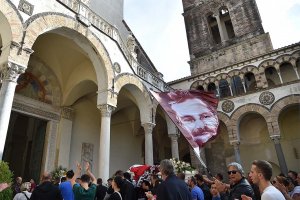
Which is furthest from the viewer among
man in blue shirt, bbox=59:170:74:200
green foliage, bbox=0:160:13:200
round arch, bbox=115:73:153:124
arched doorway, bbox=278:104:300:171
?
arched doorway, bbox=278:104:300:171

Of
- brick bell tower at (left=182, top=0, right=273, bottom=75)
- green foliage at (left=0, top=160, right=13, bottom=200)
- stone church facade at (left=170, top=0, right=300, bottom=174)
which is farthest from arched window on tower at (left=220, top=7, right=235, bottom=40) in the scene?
green foliage at (left=0, top=160, right=13, bottom=200)

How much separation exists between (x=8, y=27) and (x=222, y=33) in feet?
60.7

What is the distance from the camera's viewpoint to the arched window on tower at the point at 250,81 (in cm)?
1677

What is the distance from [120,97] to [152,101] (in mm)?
2429

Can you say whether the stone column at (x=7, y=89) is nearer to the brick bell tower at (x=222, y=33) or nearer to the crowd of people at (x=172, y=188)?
the crowd of people at (x=172, y=188)

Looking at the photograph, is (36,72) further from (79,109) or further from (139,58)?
(139,58)

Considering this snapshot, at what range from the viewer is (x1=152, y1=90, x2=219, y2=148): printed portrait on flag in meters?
7.24

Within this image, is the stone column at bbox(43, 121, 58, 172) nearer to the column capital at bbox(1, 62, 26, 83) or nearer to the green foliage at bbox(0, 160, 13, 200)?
the column capital at bbox(1, 62, 26, 83)

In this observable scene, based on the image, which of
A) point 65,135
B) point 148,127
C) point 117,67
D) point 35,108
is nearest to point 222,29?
point 148,127

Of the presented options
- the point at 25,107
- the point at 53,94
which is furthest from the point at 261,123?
the point at 25,107

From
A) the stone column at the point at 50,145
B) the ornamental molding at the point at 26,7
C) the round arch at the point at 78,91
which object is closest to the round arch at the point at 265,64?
the round arch at the point at 78,91

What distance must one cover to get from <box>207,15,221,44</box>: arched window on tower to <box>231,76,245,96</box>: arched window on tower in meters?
6.97

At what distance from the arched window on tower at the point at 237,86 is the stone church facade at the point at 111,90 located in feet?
0.23

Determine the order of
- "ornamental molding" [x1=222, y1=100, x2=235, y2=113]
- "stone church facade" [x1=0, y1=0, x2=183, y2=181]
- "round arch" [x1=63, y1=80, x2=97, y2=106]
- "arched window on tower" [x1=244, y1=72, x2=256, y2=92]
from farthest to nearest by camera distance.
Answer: "arched window on tower" [x1=244, y1=72, x2=256, y2=92], "ornamental molding" [x1=222, y1=100, x2=235, y2=113], "round arch" [x1=63, y1=80, x2=97, y2=106], "stone church facade" [x1=0, y1=0, x2=183, y2=181]
